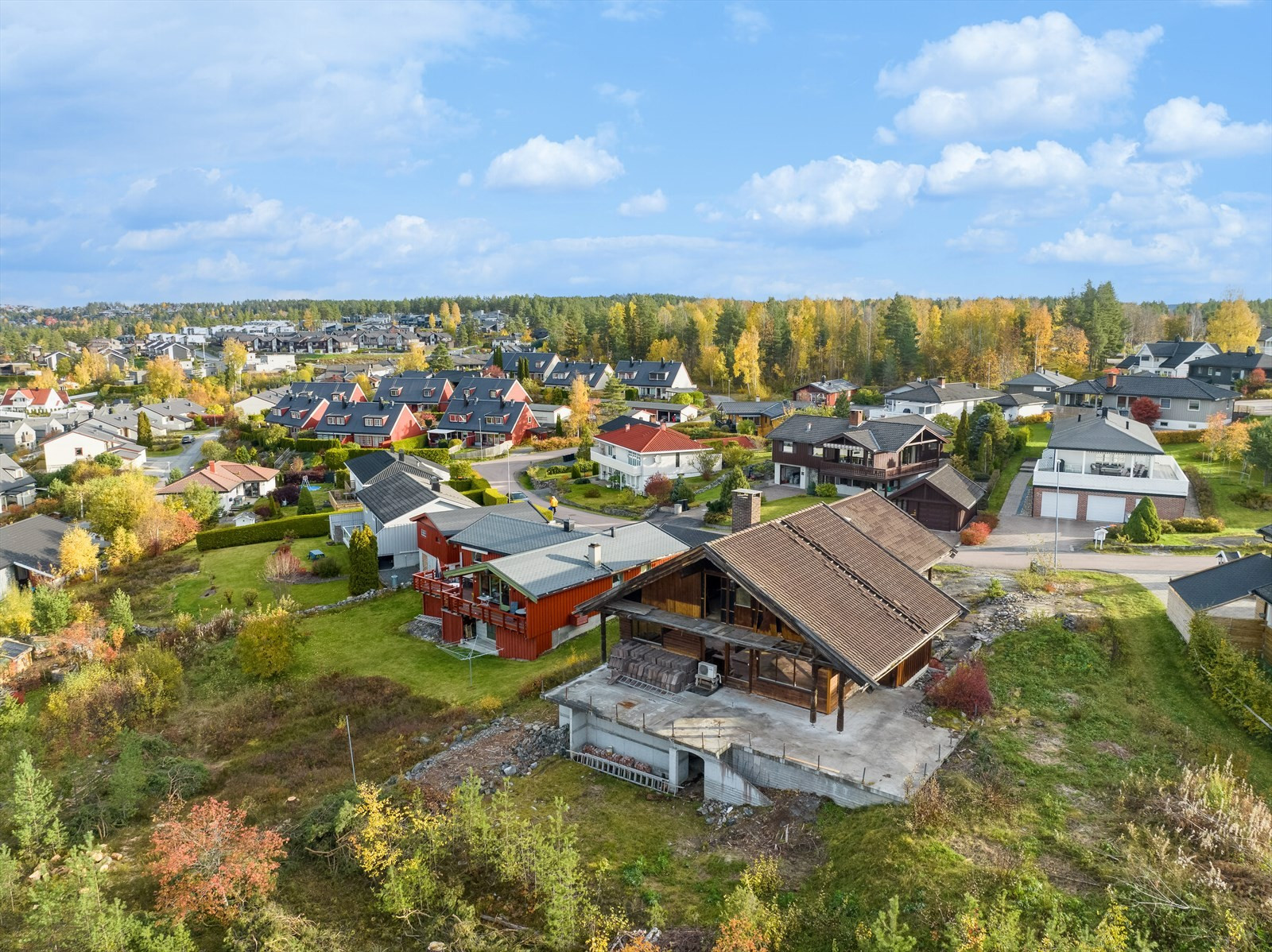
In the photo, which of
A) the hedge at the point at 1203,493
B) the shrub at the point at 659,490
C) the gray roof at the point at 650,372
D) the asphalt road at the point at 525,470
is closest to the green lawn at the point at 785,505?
the shrub at the point at 659,490

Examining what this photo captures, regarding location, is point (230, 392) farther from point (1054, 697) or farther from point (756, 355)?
point (1054, 697)

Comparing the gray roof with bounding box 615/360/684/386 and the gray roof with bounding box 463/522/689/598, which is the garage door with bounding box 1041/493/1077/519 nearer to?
the gray roof with bounding box 463/522/689/598

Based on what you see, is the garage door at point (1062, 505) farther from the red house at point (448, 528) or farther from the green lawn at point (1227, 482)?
the red house at point (448, 528)

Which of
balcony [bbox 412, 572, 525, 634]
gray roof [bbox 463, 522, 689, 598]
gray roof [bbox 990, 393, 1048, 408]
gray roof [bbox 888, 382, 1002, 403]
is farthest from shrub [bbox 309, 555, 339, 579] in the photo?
gray roof [bbox 990, 393, 1048, 408]

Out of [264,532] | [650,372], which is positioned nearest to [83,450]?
[264,532]

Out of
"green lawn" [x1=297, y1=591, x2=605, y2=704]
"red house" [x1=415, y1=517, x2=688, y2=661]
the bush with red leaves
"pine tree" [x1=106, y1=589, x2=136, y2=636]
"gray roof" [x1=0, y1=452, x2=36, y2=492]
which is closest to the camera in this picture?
the bush with red leaves

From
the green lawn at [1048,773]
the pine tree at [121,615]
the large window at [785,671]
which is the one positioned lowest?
the pine tree at [121,615]

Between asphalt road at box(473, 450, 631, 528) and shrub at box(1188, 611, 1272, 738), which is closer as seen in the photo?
shrub at box(1188, 611, 1272, 738)
